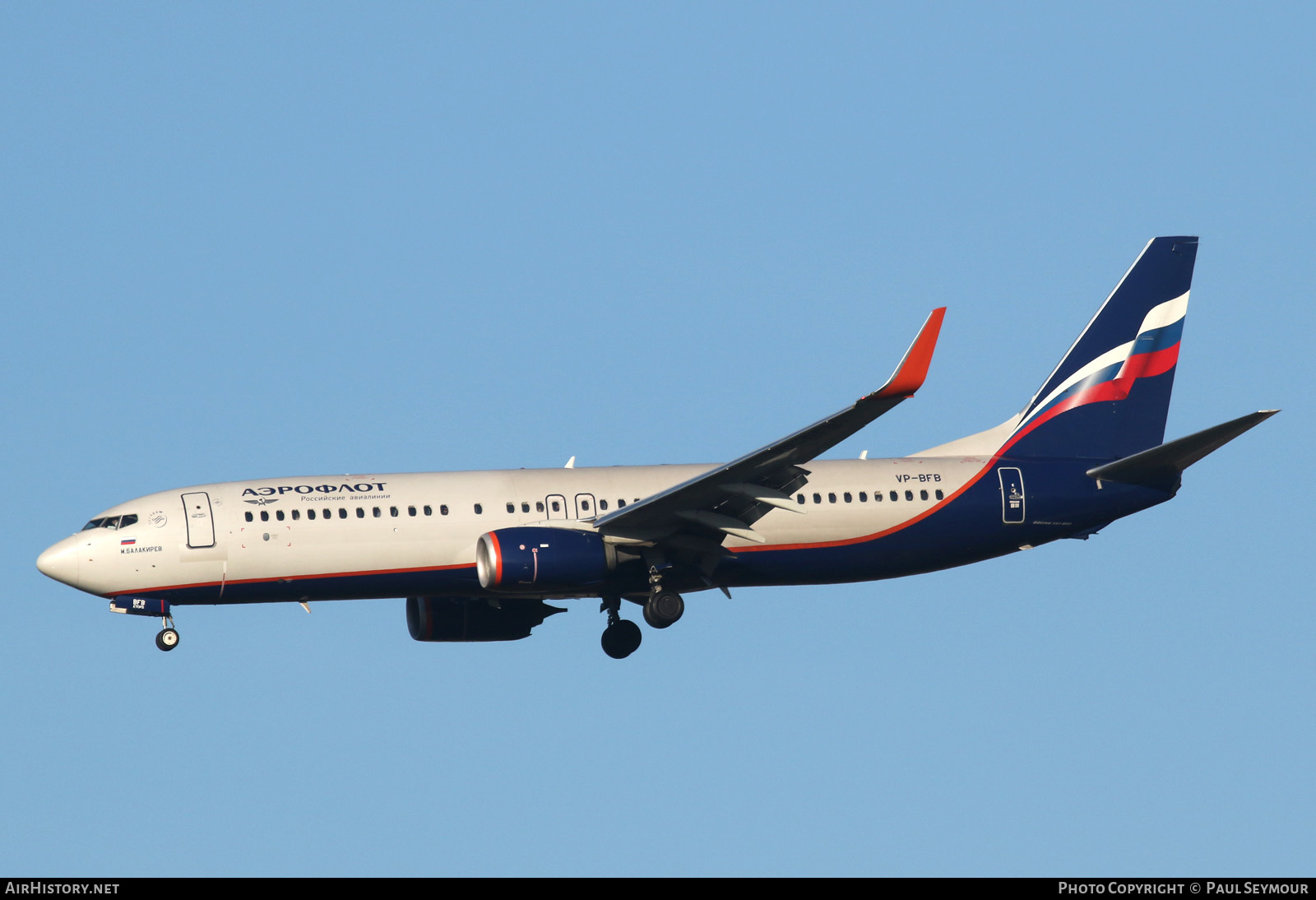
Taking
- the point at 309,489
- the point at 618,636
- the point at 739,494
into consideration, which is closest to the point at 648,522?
the point at 739,494

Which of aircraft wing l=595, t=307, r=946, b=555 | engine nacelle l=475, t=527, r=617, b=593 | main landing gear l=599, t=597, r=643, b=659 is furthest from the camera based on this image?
main landing gear l=599, t=597, r=643, b=659

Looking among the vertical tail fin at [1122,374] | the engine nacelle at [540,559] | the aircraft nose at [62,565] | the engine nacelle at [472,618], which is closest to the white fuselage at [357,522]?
the aircraft nose at [62,565]

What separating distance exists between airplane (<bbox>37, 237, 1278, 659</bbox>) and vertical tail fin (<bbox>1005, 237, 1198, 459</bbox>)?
0.06m

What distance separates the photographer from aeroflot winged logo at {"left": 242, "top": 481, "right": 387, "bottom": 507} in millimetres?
43125

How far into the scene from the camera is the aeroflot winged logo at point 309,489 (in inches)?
1698

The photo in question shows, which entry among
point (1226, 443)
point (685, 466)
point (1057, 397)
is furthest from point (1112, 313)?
point (685, 466)

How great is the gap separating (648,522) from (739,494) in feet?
7.84

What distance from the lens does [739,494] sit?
41656 mm

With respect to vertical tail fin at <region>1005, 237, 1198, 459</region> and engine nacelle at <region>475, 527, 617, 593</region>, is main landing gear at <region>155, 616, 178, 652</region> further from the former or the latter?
vertical tail fin at <region>1005, 237, 1198, 459</region>

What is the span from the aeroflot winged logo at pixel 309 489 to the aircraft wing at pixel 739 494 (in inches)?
212

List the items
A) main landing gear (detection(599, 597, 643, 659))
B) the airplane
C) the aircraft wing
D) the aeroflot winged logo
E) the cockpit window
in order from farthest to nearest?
main landing gear (detection(599, 597, 643, 659)) < the aeroflot winged logo < the cockpit window < the airplane < the aircraft wing

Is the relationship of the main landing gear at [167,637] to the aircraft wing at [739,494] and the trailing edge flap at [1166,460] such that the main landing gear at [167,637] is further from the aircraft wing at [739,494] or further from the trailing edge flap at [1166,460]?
the trailing edge flap at [1166,460]

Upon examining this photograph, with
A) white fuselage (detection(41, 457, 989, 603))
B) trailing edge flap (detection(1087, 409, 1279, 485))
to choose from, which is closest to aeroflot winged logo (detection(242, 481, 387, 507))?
white fuselage (detection(41, 457, 989, 603))

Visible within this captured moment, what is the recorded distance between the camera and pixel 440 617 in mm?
47156
